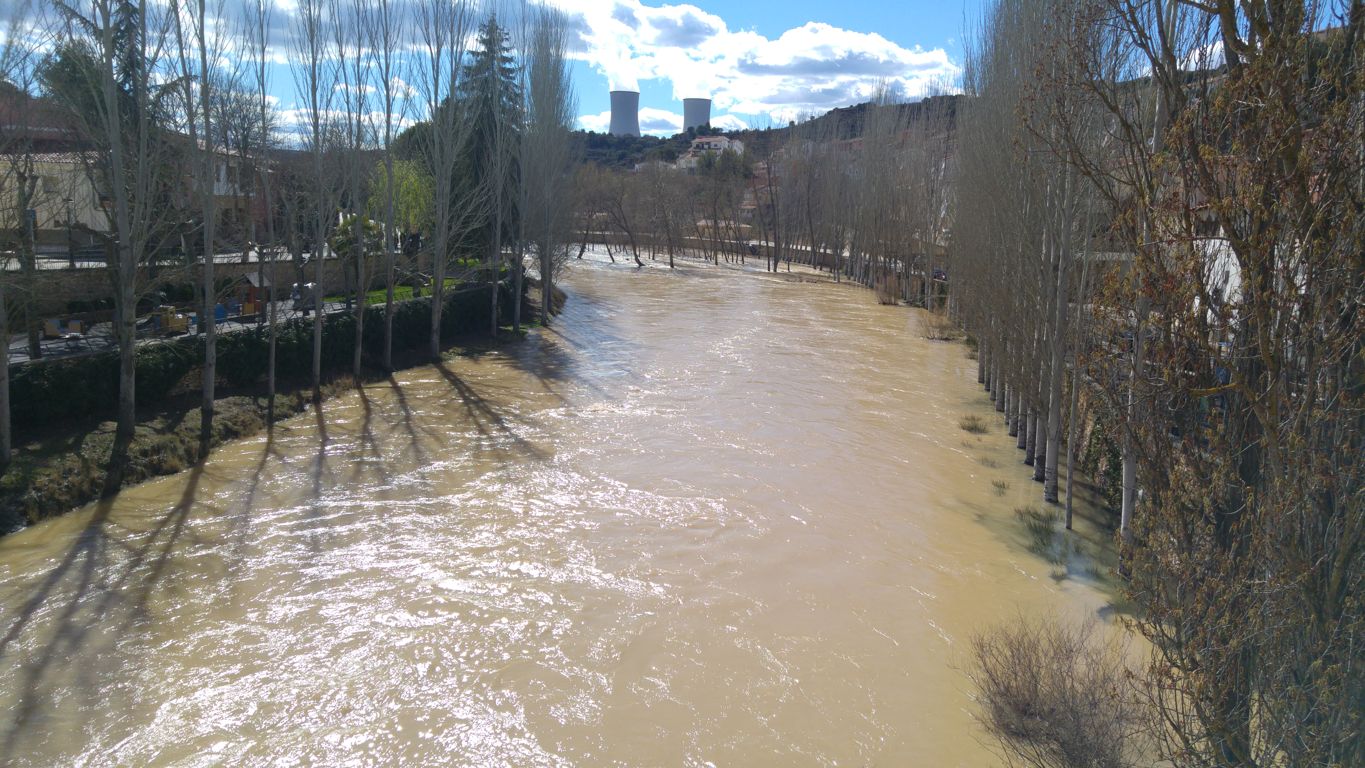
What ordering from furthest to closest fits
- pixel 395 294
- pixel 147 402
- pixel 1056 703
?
pixel 395 294, pixel 147 402, pixel 1056 703

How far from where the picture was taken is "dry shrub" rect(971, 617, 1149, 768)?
5648mm

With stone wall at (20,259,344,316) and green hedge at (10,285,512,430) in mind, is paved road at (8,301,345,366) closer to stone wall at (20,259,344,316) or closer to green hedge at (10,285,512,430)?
green hedge at (10,285,512,430)

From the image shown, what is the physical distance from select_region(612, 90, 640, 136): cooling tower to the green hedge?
116 meters

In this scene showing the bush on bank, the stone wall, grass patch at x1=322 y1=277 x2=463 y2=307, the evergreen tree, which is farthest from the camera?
the evergreen tree

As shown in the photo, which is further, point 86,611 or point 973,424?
point 973,424

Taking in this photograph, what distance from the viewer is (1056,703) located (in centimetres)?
614

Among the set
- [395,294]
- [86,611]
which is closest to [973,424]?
[86,611]

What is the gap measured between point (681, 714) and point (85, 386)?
10.0m

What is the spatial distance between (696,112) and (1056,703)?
14925 centimetres

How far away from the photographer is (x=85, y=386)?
478 inches

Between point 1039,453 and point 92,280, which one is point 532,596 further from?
point 92,280

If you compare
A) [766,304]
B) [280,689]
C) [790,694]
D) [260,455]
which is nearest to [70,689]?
[280,689]

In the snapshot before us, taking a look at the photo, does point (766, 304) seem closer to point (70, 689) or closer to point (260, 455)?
point (260, 455)

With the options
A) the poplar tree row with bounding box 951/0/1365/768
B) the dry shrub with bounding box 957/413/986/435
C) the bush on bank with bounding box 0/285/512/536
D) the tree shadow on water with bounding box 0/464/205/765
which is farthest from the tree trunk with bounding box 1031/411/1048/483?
the bush on bank with bounding box 0/285/512/536
